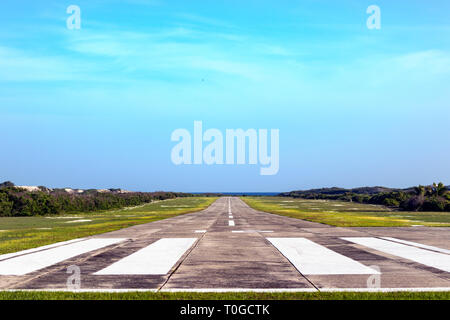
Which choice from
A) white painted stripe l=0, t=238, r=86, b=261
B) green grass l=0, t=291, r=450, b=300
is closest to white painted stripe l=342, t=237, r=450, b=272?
green grass l=0, t=291, r=450, b=300

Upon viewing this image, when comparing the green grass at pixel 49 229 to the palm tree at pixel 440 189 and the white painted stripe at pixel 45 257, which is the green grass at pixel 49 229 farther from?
the palm tree at pixel 440 189

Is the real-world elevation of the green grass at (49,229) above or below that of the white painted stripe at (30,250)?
below

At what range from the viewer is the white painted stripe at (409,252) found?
408 inches

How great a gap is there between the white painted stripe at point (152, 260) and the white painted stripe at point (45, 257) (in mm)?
1977

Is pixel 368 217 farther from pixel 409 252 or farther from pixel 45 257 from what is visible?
pixel 45 257

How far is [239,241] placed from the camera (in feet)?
51.3

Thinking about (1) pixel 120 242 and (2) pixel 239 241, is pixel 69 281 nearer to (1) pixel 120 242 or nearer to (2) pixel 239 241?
(1) pixel 120 242

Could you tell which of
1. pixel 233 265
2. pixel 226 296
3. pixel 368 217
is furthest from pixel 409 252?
pixel 368 217

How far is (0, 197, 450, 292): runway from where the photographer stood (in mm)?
7980

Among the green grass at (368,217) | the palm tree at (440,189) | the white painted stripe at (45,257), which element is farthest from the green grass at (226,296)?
the palm tree at (440,189)
